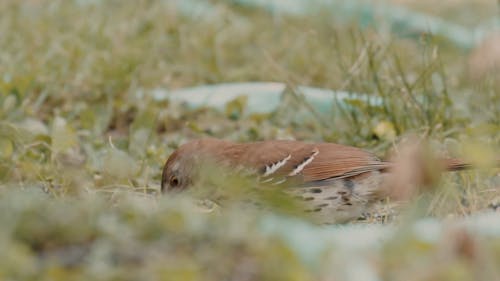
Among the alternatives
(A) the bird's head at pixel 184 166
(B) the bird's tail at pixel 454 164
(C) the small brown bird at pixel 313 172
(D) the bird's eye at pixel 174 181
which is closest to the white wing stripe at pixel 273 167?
(C) the small brown bird at pixel 313 172

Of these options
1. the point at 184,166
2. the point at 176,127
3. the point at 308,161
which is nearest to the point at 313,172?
the point at 308,161

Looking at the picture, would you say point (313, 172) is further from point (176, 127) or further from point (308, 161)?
point (176, 127)

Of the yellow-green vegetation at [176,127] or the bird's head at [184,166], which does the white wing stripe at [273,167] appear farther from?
the yellow-green vegetation at [176,127]

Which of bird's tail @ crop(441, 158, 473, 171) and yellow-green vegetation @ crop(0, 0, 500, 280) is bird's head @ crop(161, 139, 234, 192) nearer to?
yellow-green vegetation @ crop(0, 0, 500, 280)

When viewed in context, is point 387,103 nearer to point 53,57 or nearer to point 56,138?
point 56,138

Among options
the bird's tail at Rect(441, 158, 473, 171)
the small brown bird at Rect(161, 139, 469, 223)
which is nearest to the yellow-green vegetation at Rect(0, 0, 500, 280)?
the bird's tail at Rect(441, 158, 473, 171)
